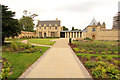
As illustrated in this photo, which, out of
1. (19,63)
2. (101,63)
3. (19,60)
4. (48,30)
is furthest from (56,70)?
(48,30)

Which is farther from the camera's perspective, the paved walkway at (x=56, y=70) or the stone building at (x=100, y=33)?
the stone building at (x=100, y=33)

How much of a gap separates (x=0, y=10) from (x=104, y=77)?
1901cm

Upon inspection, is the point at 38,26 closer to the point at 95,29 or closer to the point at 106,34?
the point at 95,29

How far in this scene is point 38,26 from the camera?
4275cm

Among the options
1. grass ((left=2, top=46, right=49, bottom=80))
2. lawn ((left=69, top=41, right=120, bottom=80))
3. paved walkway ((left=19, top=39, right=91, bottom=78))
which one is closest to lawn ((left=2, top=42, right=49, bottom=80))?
grass ((left=2, top=46, right=49, bottom=80))

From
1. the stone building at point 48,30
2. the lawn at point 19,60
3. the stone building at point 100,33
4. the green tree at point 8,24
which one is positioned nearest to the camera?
the lawn at point 19,60

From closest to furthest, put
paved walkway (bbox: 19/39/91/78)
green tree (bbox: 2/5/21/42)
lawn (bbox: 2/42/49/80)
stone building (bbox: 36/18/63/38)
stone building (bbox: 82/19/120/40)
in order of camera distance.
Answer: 1. paved walkway (bbox: 19/39/91/78)
2. lawn (bbox: 2/42/49/80)
3. green tree (bbox: 2/5/21/42)
4. stone building (bbox: 82/19/120/40)
5. stone building (bbox: 36/18/63/38)

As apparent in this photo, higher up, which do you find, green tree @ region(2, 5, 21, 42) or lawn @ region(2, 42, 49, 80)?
green tree @ region(2, 5, 21, 42)

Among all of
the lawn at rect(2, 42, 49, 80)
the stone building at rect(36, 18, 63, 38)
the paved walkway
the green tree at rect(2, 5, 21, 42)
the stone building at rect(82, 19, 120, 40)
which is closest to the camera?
the paved walkway

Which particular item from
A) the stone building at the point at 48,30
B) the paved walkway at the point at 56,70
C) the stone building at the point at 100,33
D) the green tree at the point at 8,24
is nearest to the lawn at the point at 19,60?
the paved walkway at the point at 56,70

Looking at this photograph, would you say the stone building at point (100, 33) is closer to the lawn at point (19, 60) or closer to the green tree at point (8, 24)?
the lawn at point (19, 60)

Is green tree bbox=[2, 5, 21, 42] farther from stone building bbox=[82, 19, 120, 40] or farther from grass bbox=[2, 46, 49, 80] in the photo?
stone building bbox=[82, 19, 120, 40]

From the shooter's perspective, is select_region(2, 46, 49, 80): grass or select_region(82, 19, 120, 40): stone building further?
select_region(82, 19, 120, 40): stone building

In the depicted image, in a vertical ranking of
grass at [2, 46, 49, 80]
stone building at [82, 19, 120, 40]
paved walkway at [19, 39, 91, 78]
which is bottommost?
paved walkway at [19, 39, 91, 78]
